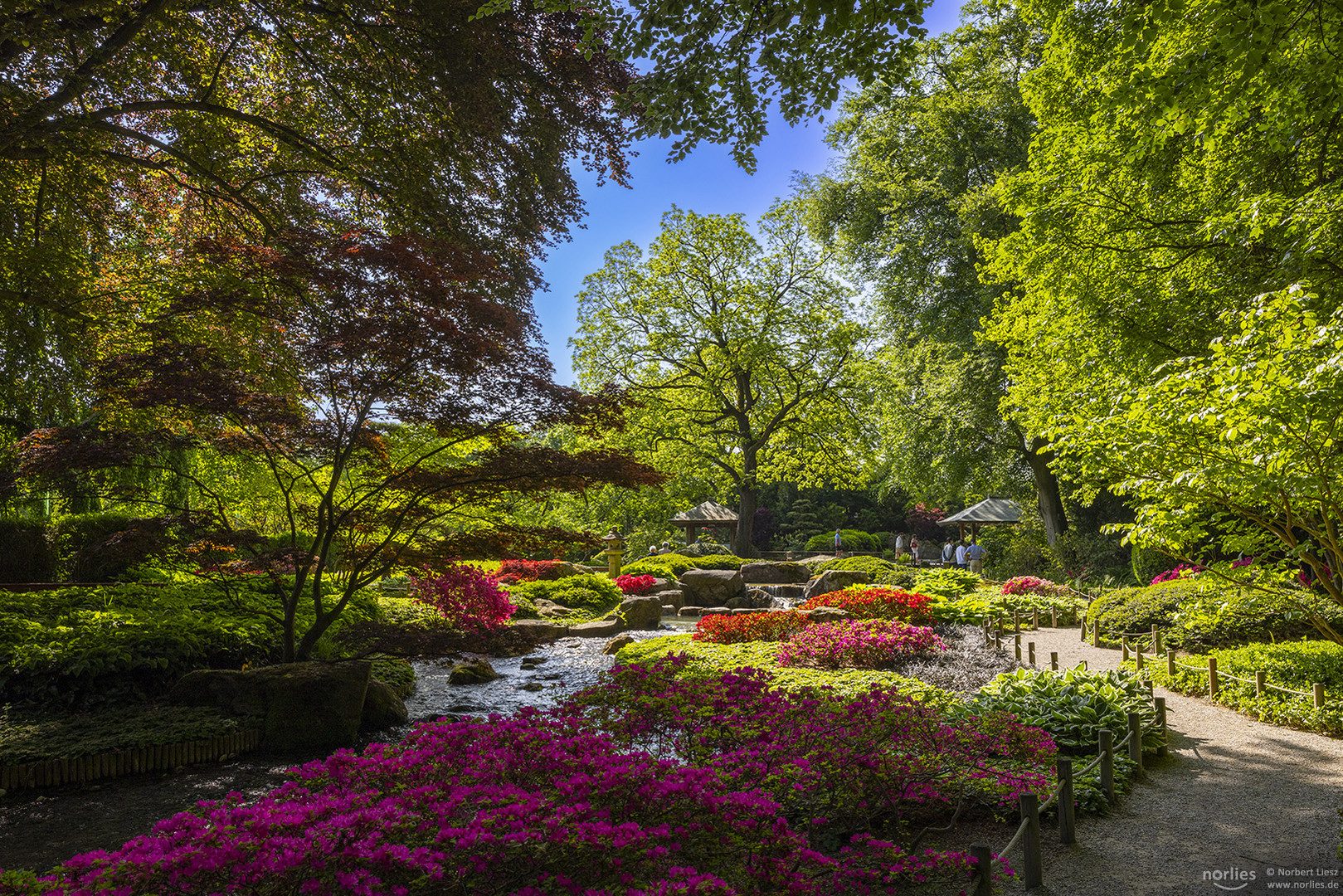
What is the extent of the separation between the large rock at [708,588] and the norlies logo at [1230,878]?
41.1 ft

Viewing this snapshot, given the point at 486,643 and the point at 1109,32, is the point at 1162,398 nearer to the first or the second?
the point at 1109,32

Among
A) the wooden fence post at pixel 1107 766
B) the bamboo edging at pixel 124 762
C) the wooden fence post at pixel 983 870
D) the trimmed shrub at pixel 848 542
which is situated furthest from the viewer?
the trimmed shrub at pixel 848 542

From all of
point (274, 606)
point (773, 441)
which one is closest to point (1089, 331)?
point (274, 606)

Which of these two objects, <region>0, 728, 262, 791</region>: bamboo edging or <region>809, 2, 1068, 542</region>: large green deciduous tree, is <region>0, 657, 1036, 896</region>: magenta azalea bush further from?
<region>809, 2, 1068, 542</region>: large green deciduous tree

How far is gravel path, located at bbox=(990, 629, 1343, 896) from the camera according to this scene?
3.42 metres

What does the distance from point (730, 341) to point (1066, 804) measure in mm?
17760

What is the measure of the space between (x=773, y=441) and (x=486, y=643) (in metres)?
17.4

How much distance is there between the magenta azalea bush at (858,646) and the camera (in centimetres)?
796

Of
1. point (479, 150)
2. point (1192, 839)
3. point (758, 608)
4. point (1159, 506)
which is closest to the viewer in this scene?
point (1192, 839)

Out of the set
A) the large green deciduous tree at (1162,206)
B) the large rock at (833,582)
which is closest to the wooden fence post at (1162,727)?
the large green deciduous tree at (1162,206)

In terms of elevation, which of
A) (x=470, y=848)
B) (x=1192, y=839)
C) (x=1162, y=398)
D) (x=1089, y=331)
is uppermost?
(x=1089, y=331)

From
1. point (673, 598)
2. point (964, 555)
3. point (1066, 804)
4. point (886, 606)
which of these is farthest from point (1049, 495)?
point (1066, 804)

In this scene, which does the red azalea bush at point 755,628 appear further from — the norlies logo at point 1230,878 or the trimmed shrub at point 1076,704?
the norlies logo at point 1230,878

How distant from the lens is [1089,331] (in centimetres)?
852
